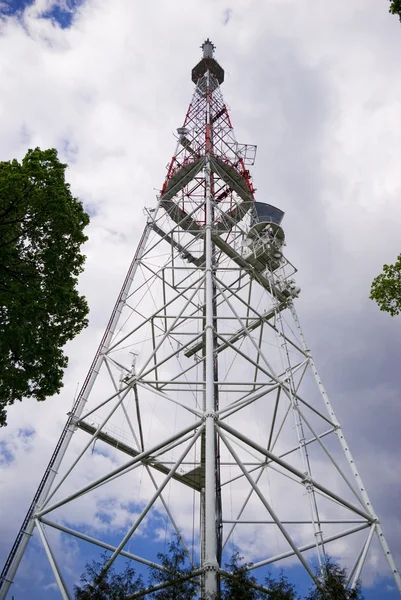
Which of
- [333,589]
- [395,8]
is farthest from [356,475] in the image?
[395,8]

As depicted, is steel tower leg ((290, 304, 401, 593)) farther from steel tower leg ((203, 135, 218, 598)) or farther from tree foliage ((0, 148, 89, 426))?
tree foliage ((0, 148, 89, 426))

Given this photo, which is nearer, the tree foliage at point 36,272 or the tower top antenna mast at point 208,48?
the tree foliage at point 36,272

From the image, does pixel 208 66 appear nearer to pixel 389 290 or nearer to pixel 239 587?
pixel 389 290

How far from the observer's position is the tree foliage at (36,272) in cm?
1089

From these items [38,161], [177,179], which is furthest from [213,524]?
[177,179]

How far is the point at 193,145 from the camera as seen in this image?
76.7 ft

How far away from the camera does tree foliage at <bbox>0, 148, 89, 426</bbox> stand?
35.7 feet

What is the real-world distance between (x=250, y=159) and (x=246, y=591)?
19.8 meters

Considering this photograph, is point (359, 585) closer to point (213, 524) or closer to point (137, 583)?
point (213, 524)

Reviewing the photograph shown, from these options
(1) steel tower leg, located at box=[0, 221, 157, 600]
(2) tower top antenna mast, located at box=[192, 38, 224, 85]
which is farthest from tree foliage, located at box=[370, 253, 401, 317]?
(2) tower top antenna mast, located at box=[192, 38, 224, 85]

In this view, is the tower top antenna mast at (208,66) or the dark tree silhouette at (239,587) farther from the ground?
the tower top antenna mast at (208,66)

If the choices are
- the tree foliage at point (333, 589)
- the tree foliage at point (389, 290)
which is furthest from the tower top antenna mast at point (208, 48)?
the tree foliage at point (333, 589)

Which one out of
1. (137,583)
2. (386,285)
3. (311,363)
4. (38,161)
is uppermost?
(38,161)

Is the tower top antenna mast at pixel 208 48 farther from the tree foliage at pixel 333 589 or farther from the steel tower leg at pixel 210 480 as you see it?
the tree foliage at pixel 333 589
